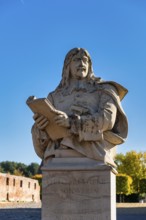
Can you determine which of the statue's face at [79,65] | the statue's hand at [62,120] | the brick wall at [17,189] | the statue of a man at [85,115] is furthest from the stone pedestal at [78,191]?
the brick wall at [17,189]

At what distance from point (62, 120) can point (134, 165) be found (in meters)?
54.9

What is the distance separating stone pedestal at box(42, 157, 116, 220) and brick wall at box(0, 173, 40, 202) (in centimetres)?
3564

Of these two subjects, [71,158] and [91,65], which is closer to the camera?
[71,158]

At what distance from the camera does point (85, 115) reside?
5.50 m

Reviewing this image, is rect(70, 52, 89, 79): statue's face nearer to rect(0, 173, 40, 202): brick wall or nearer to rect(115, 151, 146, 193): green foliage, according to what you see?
rect(0, 173, 40, 202): brick wall

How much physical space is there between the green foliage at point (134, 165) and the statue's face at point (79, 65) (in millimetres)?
53551

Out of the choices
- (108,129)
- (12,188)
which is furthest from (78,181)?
(12,188)

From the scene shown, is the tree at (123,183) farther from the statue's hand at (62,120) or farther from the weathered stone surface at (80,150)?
the statue's hand at (62,120)

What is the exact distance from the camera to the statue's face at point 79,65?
5.75m

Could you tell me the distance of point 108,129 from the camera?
549 cm

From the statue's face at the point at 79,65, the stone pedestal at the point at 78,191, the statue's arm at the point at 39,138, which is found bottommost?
the stone pedestal at the point at 78,191

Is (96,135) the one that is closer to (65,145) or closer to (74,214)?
(65,145)

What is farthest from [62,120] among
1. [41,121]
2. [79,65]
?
[79,65]

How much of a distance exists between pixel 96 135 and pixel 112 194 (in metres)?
0.74
